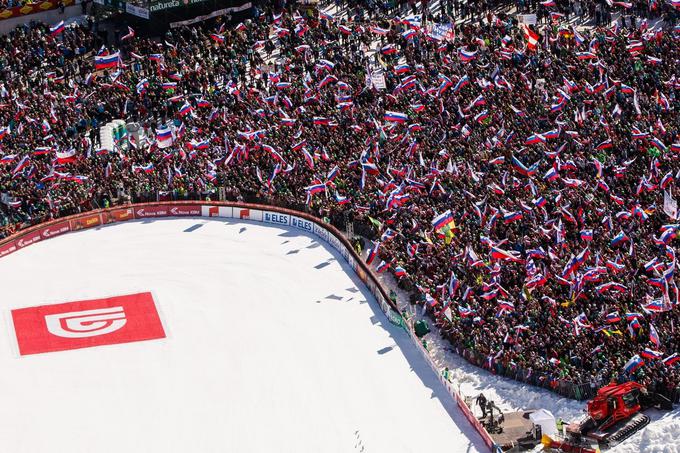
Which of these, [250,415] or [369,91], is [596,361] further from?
[369,91]

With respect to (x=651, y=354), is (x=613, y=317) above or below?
above

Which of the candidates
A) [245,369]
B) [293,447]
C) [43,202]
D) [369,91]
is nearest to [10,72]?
[43,202]

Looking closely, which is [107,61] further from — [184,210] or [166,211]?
[184,210]

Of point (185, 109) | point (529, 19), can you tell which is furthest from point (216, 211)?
point (529, 19)

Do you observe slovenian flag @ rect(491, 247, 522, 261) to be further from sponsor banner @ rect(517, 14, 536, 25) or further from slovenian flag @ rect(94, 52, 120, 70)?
slovenian flag @ rect(94, 52, 120, 70)

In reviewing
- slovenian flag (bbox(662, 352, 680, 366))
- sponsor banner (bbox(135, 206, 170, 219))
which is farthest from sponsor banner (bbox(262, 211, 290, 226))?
slovenian flag (bbox(662, 352, 680, 366))

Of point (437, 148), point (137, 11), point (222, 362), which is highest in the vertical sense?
point (137, 11)
